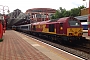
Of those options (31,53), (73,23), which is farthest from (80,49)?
(31,53)

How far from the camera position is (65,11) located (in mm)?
100875

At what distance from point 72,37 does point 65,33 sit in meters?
0.87

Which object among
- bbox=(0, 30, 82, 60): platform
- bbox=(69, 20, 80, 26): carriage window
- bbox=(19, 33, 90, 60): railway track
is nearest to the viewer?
bbox=(0, 30, 82, 60): platform

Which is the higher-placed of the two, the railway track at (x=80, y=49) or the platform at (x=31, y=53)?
the platform at (x=31, y=53)

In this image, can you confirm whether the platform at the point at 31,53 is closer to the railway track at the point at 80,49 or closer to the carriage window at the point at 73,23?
the railway track at the point at 80,49

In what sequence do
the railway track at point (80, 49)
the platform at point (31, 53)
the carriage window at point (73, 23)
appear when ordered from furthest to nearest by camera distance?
the carriage window at point (73, 23), the railway track at point (80, 49), the platform at point (31, 53)

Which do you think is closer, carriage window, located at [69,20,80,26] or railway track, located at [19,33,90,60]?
railway track, located at [19,33,90,60]

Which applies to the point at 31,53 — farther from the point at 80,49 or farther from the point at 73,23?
the point at 73,23

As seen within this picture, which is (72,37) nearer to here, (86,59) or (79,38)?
(79,38)

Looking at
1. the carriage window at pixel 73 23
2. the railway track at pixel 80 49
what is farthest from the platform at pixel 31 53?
the carriage window at pixel 73 23

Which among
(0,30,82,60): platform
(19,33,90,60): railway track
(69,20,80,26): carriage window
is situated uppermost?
(69,20,80,26): carriage window

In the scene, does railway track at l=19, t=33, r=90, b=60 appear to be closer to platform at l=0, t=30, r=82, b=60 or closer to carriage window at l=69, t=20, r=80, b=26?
platform at l=0, t=30, r=82, b=60

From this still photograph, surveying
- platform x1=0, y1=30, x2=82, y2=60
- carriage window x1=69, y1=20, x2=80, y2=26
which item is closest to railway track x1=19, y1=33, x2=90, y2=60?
platform x1=0, y1=30, x2=82, y2=60

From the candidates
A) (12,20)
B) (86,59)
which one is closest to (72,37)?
(86,59)
